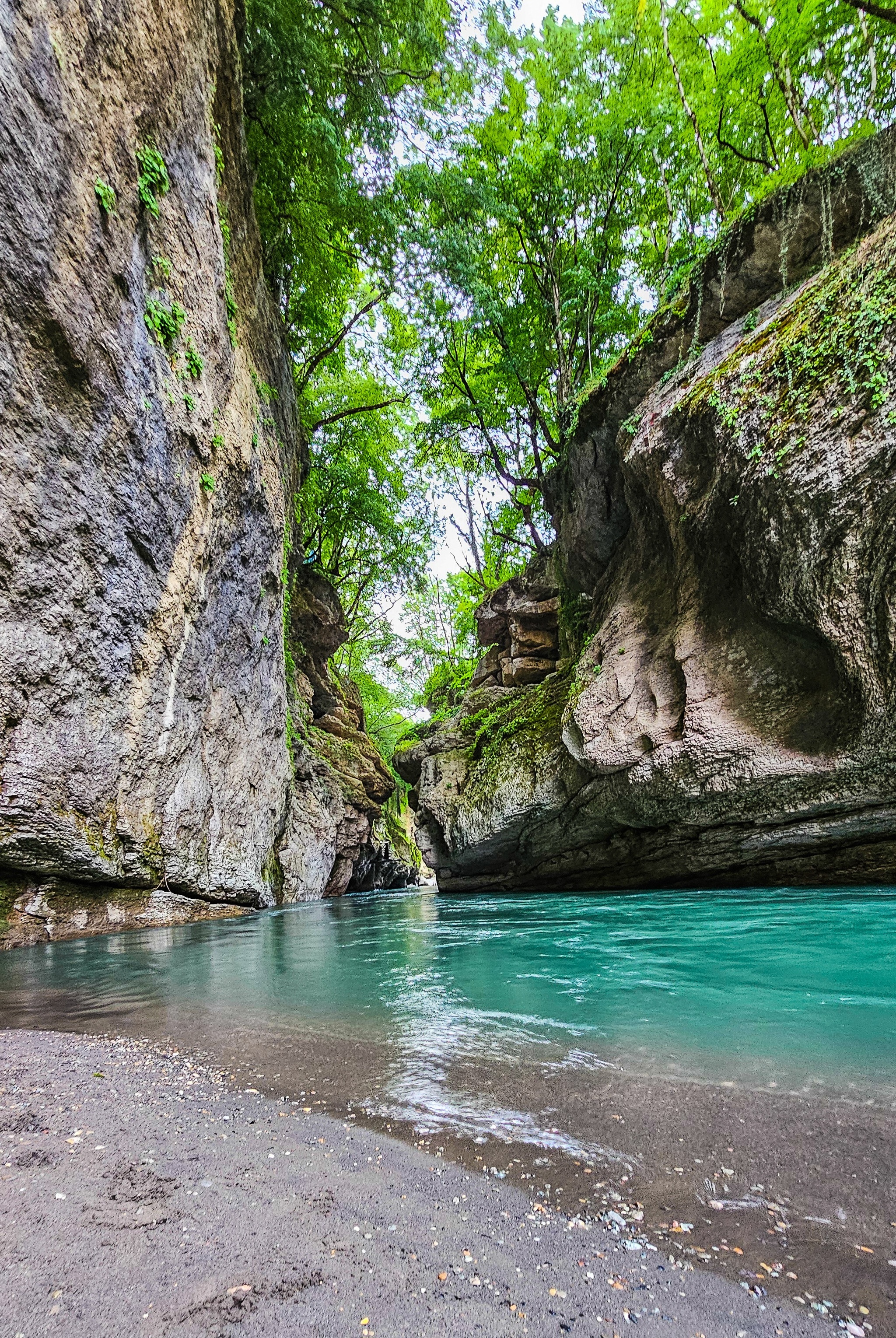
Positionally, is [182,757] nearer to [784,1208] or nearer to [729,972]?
[729,972]

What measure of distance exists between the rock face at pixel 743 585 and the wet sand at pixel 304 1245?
6515 millimetres

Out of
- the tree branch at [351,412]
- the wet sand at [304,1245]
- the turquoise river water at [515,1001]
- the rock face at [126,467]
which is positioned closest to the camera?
the wet sand at [304,1245]

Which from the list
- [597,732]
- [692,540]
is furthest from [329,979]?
[692,540]

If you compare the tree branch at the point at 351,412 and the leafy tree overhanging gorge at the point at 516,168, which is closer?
the leafy tree overhanging gorge at the point at 516,168

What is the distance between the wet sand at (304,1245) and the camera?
0.97 m

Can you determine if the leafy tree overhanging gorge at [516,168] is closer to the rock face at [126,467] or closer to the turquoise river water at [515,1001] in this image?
the rock face at [126,467]

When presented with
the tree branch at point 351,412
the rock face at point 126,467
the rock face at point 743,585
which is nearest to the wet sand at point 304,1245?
the rock face at point 126,467

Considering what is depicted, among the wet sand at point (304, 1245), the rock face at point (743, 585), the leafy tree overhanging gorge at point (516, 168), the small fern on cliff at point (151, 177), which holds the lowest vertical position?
the wet sand at point (304, 1245)

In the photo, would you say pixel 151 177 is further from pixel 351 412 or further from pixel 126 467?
pixel 351 412

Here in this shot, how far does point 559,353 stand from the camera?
12695 mm

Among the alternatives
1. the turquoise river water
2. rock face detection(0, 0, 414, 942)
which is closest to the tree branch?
rock face detection(0, 0, 414, 942)

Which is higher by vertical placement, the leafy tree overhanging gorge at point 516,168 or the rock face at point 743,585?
the leafy tree overhanging gorge at point 516,168

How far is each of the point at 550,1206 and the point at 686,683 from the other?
7.25 m

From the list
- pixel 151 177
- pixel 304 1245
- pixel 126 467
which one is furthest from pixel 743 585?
pixel 151 177
